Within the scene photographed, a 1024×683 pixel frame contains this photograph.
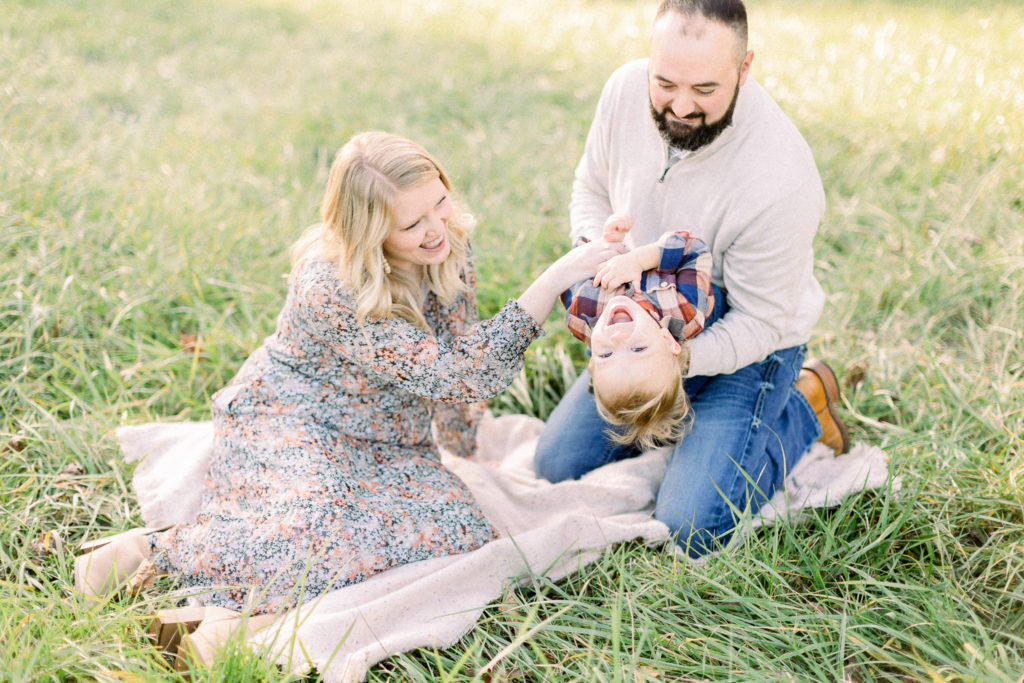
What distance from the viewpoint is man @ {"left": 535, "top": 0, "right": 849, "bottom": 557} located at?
2619 millimetres

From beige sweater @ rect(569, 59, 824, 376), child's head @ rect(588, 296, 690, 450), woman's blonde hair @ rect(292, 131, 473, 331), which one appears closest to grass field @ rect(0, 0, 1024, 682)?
child's head @ rect(588, 296, 690, 450)

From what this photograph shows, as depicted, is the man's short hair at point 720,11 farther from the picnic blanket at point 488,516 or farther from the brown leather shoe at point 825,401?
the picnic blanket at point 488,516

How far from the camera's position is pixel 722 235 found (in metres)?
2.87

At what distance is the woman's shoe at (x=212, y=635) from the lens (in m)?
2.06

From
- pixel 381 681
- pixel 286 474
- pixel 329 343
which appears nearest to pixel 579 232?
pixel 329 343

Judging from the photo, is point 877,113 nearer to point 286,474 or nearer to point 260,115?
point 260,115

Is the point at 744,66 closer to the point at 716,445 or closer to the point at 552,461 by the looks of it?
the point at 716,445

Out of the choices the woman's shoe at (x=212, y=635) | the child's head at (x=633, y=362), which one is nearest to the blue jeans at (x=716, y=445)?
the child's head at (x=633, y=362)

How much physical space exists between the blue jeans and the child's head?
0.39 metres

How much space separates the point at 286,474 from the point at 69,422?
3.77 feet

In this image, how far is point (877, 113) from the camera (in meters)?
5.48

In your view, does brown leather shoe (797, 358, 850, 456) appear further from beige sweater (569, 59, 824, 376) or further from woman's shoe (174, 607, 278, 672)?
woman's shoe (174, 607, 278, 672)

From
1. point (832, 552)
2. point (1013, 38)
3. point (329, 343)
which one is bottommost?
point (832, 552)

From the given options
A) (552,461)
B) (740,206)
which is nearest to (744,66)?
(740,206)
